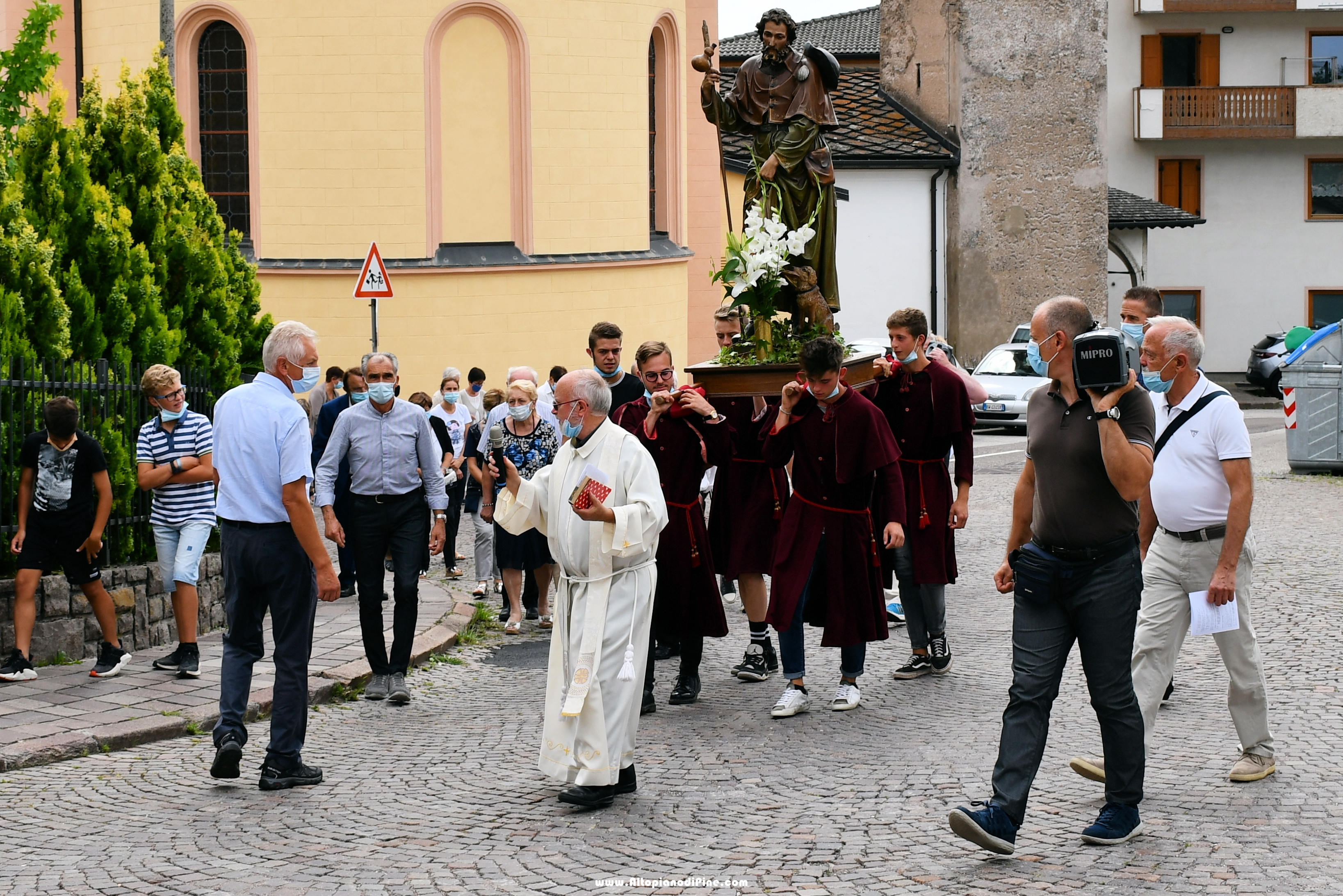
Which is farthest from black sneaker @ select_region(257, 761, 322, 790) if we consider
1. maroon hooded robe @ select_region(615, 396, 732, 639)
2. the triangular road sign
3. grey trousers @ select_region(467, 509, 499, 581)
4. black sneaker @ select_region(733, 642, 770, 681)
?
the triangular road sign

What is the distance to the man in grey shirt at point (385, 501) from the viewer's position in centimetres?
884

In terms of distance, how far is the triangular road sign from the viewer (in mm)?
17281

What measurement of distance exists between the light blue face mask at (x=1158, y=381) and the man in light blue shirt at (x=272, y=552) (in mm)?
3661

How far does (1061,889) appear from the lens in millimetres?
5387

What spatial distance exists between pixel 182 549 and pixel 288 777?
2.70 metres

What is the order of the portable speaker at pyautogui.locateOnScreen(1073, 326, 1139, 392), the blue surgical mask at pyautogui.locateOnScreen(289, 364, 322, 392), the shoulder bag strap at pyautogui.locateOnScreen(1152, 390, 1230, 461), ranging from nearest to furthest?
the portable speaker at pyautogui.locateOnScreen(1073, 326, 1139, 392) < the shoulder bag strap at pyautogui.locateOnScreen(1152, 390, 1230, 461) < the blue surgical mask at pyautogui.locateOnScreen(289, 364, 322, 392)

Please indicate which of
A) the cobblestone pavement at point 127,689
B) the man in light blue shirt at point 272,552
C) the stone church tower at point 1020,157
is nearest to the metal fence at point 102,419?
the cobblestone pavement at point 127,689

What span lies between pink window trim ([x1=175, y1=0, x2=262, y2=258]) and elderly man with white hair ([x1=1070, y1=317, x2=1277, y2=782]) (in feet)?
55.7

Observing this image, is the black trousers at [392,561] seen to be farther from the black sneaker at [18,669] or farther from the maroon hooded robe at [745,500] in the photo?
the black sneaker at [18,669]

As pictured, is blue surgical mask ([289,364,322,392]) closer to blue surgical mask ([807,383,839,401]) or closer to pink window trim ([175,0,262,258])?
blue surgical mask ([807,383,839,401])

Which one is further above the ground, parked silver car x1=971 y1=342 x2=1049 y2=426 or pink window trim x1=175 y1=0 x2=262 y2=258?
pink window trim x1=175 y1=0 x2=262 y2=258

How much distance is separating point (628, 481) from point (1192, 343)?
2.47 m

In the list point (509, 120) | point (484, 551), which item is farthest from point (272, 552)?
point (509, 120)

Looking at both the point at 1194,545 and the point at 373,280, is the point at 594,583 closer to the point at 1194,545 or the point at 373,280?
the point at 1194,545
